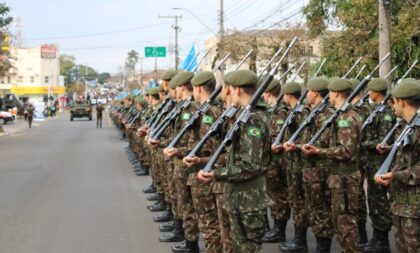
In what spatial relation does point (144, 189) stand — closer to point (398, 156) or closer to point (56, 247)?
point (56, 247)

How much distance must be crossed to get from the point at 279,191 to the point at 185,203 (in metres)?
1.45

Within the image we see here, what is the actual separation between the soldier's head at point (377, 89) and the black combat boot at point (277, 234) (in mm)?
1754

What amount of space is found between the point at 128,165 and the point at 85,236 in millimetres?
8735

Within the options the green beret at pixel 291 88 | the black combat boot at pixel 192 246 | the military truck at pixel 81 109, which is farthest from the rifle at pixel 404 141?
the military truck at pixel 81 109

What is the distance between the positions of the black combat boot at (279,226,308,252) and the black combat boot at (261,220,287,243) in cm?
45

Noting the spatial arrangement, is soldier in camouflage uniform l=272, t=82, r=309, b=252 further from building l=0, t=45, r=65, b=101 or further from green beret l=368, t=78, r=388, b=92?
building l=0, t=45, r=65, b=101

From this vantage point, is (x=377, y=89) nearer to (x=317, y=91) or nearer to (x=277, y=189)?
(x=317, y=91)

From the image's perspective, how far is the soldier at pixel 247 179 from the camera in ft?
16.1

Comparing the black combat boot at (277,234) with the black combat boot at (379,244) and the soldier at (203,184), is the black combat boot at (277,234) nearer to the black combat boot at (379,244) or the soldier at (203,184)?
the black combat boot at (379,244)

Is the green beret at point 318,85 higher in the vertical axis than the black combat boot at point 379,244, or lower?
higher

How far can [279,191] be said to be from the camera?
25.5ft

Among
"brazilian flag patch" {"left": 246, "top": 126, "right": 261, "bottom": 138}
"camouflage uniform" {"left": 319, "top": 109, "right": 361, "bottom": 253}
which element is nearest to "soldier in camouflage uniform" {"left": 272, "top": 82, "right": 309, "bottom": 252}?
"camouflage uniform" {"left": 319, "top": 109, "right": 361, "bottom": 253}

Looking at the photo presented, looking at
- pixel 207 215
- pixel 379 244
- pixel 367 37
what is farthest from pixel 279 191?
pixel 367 37

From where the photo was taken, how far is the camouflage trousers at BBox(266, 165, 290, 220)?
772cm
